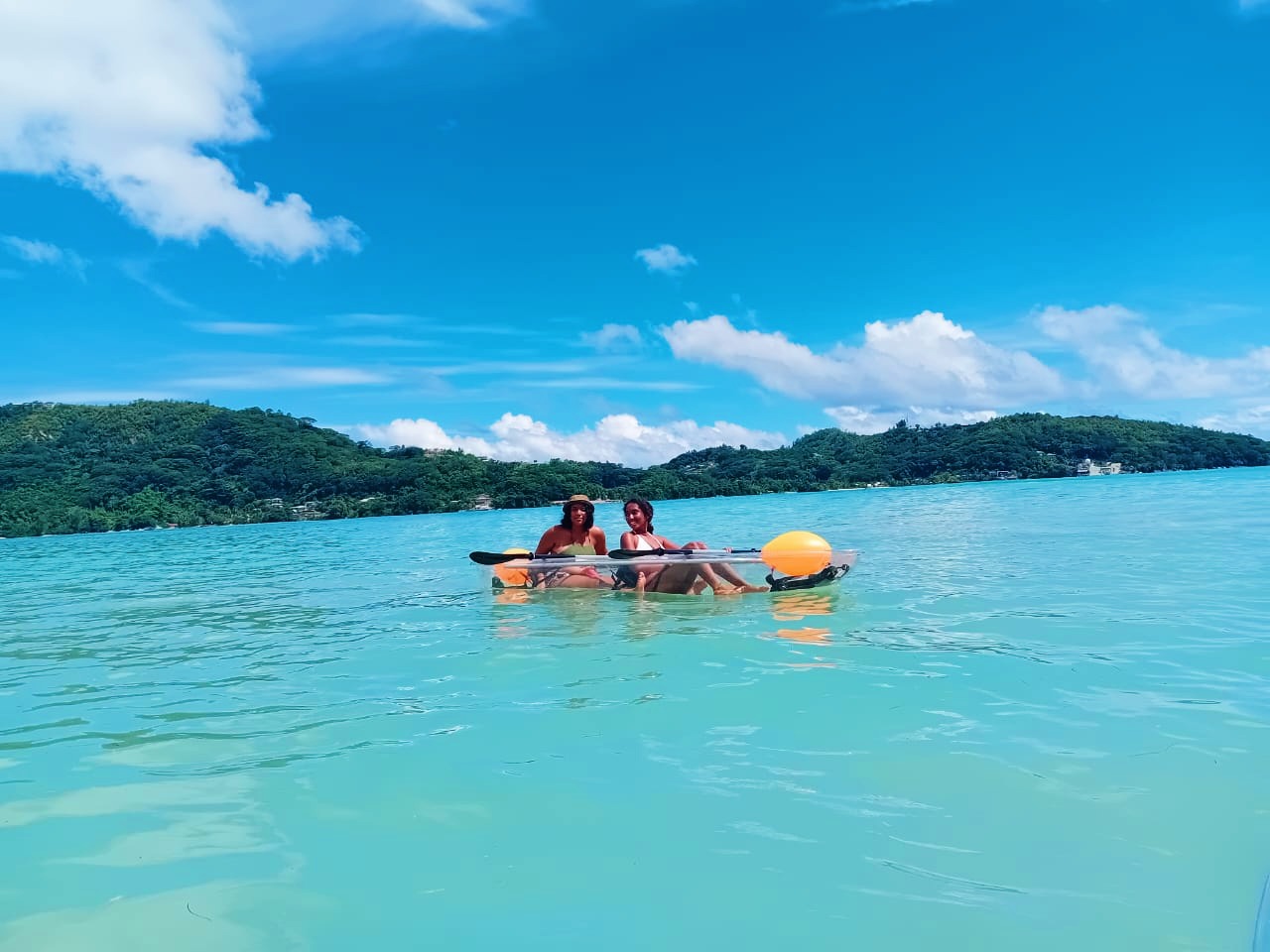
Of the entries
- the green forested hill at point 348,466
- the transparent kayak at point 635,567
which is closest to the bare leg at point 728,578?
the transparent kayak at point 635,567

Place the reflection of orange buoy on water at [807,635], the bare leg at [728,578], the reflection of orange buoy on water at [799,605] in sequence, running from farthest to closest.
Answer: the bare leg at [728,578] < the reflection of orange buoy on water at [799,605] < the reflection of orange buoy on water at [807,635]

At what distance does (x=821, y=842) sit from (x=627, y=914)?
0.94m

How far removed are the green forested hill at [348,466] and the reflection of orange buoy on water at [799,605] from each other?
260ft

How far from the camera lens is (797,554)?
1117cm

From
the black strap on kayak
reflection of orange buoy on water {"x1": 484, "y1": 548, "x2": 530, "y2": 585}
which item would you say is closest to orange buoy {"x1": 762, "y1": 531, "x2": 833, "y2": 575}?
the black strap on kayak

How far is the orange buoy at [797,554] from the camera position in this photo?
11.2 metres

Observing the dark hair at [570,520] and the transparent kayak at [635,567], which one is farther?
the dark hair at [570,520]

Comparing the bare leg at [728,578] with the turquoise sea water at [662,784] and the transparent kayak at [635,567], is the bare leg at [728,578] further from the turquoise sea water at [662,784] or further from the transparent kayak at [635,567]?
the turquoise sea water at [662,784]

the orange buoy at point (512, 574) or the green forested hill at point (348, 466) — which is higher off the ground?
the green forested hill at point (348, 466)

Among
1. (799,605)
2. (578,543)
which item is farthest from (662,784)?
(578,543)

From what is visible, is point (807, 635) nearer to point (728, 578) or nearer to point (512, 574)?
point (728, 578)

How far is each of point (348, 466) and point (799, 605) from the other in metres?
97.2

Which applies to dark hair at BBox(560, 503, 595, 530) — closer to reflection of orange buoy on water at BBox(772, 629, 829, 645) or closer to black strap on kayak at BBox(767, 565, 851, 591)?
black strap on kayak at BBox(767, 565, 851, 591)

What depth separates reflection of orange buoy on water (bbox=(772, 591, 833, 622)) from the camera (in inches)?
389
